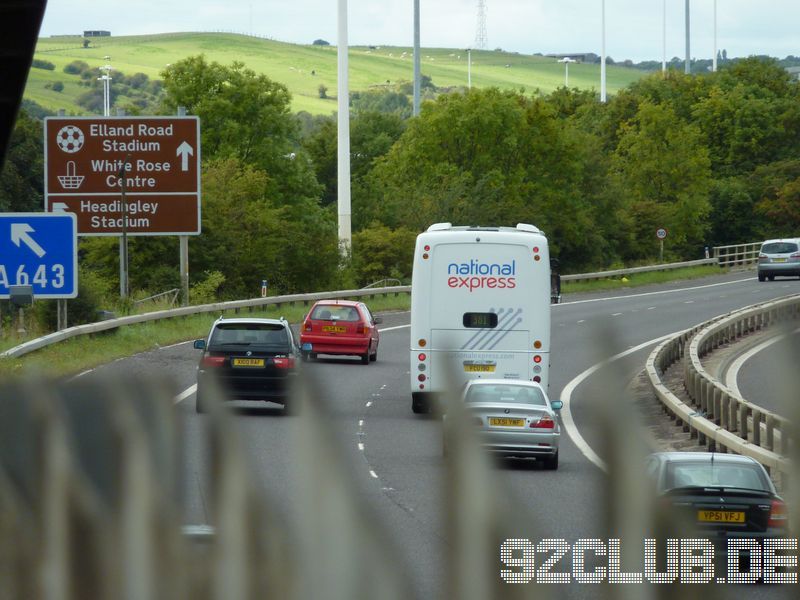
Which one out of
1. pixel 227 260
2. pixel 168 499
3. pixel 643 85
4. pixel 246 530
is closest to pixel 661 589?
pixel 246 530

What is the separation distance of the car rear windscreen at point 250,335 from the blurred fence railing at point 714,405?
7.21m

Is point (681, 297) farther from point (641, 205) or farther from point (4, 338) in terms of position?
point (4, 338)

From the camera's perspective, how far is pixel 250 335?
27.9 metres

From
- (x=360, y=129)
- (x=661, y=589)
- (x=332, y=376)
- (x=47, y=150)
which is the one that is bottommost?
(x=332, y=376)

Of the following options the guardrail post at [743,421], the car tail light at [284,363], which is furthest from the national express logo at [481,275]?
the guardrail post at [743,421]

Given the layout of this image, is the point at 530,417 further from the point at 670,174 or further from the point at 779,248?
the point at 670,174

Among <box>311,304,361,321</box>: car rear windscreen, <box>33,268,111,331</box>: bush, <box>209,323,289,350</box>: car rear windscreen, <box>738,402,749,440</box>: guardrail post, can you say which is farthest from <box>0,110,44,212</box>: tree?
<box>738,402,749,440</box>: guardrail post

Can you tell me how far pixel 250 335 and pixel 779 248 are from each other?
5402 centimetres

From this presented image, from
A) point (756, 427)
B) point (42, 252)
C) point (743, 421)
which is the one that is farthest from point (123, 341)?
point (756, 427)

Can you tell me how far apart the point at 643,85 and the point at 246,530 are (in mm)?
136912

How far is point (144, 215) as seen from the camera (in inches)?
1860

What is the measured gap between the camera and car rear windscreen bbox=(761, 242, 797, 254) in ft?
250

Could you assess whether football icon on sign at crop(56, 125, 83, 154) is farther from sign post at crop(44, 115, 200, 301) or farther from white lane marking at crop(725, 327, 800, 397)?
white lane marking at crop(725, 327, 800, 397)

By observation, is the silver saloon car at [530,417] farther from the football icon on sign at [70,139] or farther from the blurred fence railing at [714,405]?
the football icon on sign at [70,139]
